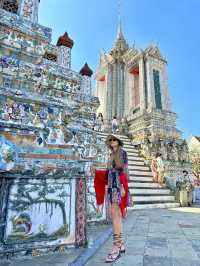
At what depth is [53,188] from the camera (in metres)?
3.08

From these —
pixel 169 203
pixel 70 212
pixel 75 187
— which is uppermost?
pixel 75 187

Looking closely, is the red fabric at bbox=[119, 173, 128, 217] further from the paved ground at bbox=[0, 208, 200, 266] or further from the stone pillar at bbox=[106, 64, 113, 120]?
the stone pillar at bbox=[106, 64, 113, 120]

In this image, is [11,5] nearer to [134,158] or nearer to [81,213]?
[81,213]

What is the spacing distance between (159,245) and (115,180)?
1.22 metres

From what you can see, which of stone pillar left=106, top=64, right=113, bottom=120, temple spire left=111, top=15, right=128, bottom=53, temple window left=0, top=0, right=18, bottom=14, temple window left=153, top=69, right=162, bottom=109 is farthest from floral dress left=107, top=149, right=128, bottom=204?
temple spire left=111, top=15, right=128, bottom=53

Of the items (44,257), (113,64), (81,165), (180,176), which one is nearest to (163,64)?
(113,64)

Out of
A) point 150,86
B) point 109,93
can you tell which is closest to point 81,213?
point 150,86

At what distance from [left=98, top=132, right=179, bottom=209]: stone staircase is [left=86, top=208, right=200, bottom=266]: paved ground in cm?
271

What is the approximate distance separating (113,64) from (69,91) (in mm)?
15337

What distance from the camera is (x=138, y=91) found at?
16797 mm

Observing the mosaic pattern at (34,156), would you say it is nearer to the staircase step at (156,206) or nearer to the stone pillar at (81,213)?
the stone pillar at (81,213)

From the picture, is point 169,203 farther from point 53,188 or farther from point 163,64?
point 163,64

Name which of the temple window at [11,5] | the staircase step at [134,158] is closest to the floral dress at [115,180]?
the temple window at [11,5]

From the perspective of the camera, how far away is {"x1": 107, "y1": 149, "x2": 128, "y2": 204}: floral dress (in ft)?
9.62
